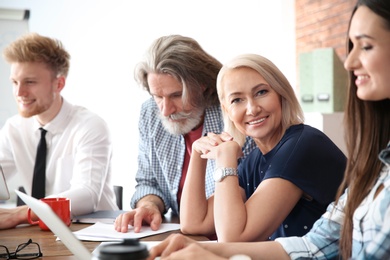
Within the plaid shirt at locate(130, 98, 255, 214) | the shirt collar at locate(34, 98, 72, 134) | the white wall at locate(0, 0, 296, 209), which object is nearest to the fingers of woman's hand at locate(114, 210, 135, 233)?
the plaid shirt at locate(130, 98, 255, 214)

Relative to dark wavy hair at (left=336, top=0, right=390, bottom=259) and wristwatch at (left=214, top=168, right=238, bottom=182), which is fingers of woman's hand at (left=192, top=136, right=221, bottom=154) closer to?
wristwatch at (left=214, top=168, right=238, bottom=182)

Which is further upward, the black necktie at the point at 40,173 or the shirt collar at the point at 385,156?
the shirt collar at the point at 385,156

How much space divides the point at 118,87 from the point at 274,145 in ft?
11.4

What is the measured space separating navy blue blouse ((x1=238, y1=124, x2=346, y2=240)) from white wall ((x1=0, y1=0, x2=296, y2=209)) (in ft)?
11.4

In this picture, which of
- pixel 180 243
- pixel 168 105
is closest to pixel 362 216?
pixel 180 243

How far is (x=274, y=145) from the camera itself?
6.19 ft

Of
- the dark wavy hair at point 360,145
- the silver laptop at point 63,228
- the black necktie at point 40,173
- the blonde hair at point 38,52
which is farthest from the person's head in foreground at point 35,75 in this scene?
the dark wavy hair at point 360,145

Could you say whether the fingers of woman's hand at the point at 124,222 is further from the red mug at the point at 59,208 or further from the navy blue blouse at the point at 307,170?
the navy blue blouse at the point at 307,170

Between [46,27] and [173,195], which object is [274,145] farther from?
[46,27]

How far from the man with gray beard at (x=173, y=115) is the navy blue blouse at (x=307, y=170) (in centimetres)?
43

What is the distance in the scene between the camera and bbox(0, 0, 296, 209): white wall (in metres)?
5.09

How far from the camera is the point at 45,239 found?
Answer: 1767 mm

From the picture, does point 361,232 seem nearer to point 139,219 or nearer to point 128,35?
point 139,219

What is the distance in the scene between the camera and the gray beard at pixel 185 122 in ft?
7.64
